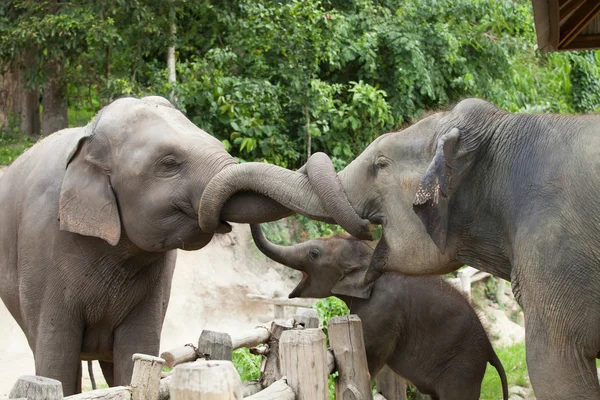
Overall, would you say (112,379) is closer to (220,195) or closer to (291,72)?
(220,195)

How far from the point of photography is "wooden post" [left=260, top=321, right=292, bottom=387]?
539 cm

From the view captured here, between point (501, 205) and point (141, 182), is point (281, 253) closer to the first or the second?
point (141, 182)

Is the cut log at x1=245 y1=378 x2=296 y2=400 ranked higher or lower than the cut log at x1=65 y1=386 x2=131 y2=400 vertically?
lower

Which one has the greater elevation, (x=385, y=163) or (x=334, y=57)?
(x=334, y=57)

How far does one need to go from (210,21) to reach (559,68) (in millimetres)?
7235

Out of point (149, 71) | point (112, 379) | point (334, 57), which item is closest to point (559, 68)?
point (334, 57)

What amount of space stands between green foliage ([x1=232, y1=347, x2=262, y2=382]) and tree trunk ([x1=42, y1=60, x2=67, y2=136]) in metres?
7.03

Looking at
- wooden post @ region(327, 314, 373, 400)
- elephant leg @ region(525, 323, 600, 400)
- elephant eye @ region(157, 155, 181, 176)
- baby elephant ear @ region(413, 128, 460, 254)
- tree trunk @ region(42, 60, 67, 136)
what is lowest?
elephant leg @ region(525, 323, 600, 400)

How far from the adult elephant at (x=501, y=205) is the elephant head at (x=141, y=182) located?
241 millimetres

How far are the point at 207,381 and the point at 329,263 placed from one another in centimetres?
336

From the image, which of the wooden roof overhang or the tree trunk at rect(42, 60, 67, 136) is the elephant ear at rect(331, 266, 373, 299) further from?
the tree trunk at rect(42, 60, 67, 136)

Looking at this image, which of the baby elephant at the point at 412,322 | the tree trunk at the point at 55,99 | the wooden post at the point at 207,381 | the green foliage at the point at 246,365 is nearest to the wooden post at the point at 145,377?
the wooden post at the point at 207,381

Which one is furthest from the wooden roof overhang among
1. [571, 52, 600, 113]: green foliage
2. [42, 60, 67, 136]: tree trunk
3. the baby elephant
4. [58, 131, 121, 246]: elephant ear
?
[571, 52, 600, 113]: green foliage

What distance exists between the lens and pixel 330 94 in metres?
12.1
